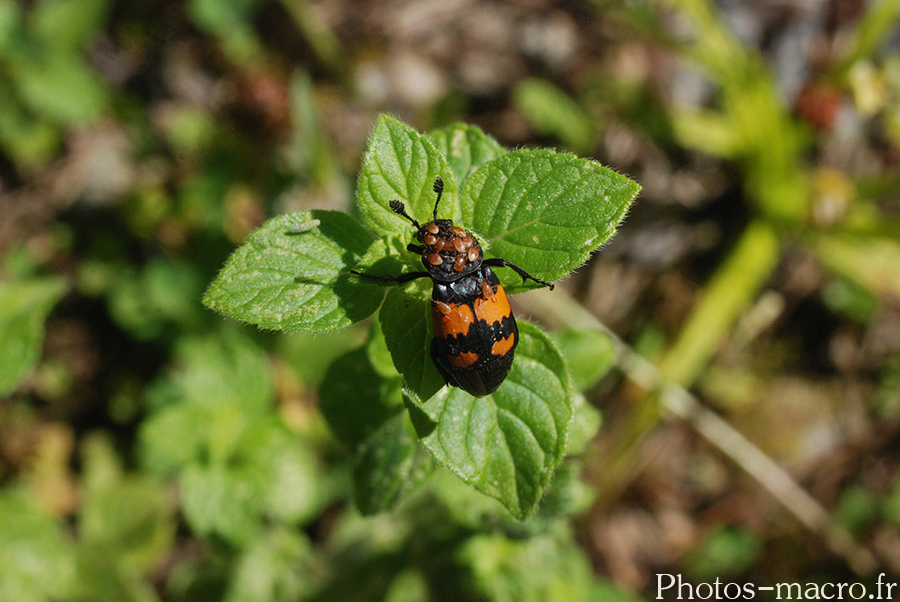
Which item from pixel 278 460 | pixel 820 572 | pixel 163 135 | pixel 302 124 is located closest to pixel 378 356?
pixel 278 460

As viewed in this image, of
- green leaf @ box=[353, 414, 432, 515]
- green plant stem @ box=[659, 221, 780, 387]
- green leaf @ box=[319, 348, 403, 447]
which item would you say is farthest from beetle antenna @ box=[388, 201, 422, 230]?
green plant stem @ box=[659, 221, 780, 387]

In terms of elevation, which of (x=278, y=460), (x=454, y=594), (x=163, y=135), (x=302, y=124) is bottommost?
(x=454, y=594)

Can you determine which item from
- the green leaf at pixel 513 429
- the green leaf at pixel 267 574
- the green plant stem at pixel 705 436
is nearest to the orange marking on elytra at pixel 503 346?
the green leaf at pixel 513 429

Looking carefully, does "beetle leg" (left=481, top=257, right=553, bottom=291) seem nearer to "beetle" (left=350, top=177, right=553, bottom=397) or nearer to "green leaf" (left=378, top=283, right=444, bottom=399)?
"beetle" (left=350, top=177, right=553, bottom=397)

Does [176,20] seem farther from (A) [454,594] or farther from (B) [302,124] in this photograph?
(A) [454,594]

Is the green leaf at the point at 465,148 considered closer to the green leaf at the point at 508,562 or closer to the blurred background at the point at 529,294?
the green leaf at the point at 508,562
